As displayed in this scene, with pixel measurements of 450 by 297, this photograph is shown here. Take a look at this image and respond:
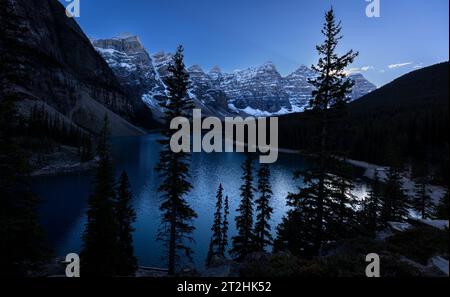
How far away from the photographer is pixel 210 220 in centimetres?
4091

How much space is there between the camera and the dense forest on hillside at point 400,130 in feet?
26.0

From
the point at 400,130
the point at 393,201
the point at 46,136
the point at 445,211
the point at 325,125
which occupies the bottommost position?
the point at 393,201

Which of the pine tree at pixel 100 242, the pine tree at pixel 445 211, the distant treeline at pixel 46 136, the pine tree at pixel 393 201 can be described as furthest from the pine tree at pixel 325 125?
the distant treeline at pixel 46 136

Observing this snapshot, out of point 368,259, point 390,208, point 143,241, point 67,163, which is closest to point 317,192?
point 368,259

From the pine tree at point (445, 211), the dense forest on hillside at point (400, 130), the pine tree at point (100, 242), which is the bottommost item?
the pine tree at point (100, 242)

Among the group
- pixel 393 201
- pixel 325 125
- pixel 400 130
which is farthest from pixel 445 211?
pixel 400 130

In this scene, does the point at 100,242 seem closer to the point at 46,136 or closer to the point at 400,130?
the point at 400,130

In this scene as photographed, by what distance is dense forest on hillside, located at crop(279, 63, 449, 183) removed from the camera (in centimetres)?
792

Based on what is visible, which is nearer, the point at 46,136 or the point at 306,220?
the point at 306,220

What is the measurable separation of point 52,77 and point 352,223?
7892 inches

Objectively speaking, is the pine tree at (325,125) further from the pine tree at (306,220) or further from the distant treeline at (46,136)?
the distant treeline at (46,136)

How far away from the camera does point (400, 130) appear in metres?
78.7

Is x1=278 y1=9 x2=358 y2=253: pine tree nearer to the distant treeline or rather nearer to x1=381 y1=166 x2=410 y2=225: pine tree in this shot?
x1=381 y1=166 x2=410 y2=225: pine tree
